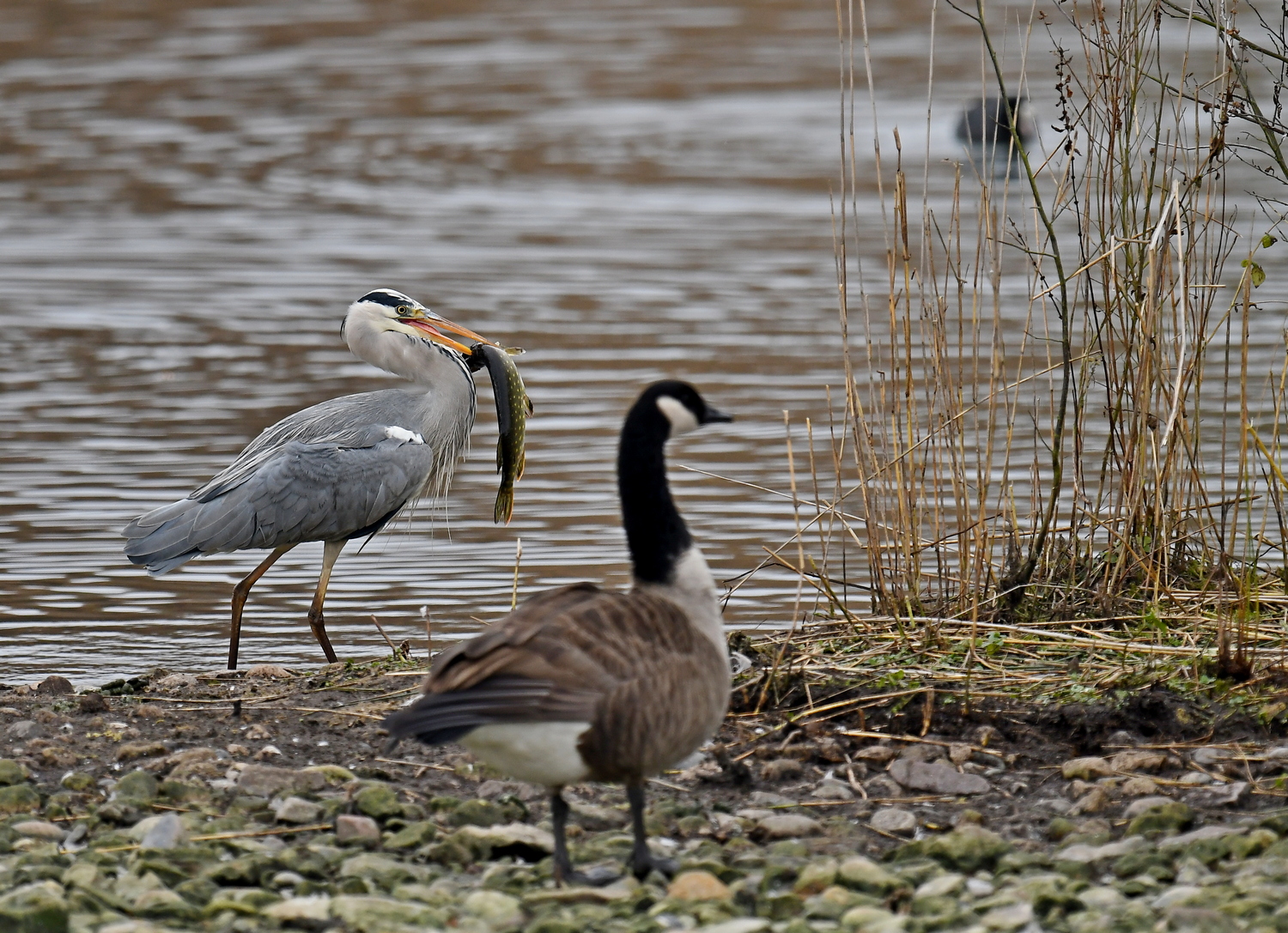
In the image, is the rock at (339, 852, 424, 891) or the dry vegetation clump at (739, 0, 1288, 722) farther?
the dry vegetation clump at (739, 0, 1288, 722)

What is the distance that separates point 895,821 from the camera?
4.61 m

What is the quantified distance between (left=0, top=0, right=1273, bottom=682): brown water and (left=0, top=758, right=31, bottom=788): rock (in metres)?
1.55

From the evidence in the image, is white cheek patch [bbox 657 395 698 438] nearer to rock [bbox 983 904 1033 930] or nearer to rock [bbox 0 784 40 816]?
rock [bbox 983 904 1033 930]

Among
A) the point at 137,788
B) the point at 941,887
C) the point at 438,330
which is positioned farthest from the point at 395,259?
the point at 941,887

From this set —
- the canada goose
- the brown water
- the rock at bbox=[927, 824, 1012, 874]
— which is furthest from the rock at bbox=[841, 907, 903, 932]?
the brown water

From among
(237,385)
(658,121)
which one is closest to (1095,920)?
(237,385)

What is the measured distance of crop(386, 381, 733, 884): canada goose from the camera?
4.09 metres

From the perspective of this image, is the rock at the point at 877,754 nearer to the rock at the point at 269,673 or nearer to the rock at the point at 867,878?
the rock at the point at 867,878

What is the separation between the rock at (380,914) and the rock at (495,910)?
0.09 meters

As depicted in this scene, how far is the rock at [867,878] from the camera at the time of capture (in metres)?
4.11

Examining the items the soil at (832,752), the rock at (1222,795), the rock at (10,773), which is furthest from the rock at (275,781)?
the rock at (1222,795)

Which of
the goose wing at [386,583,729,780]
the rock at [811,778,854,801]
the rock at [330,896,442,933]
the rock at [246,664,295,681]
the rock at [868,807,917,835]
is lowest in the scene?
the rock at [246,664,295,681]

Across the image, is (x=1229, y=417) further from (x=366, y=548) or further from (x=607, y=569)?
(x=366, y=548)

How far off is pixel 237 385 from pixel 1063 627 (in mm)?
6690
